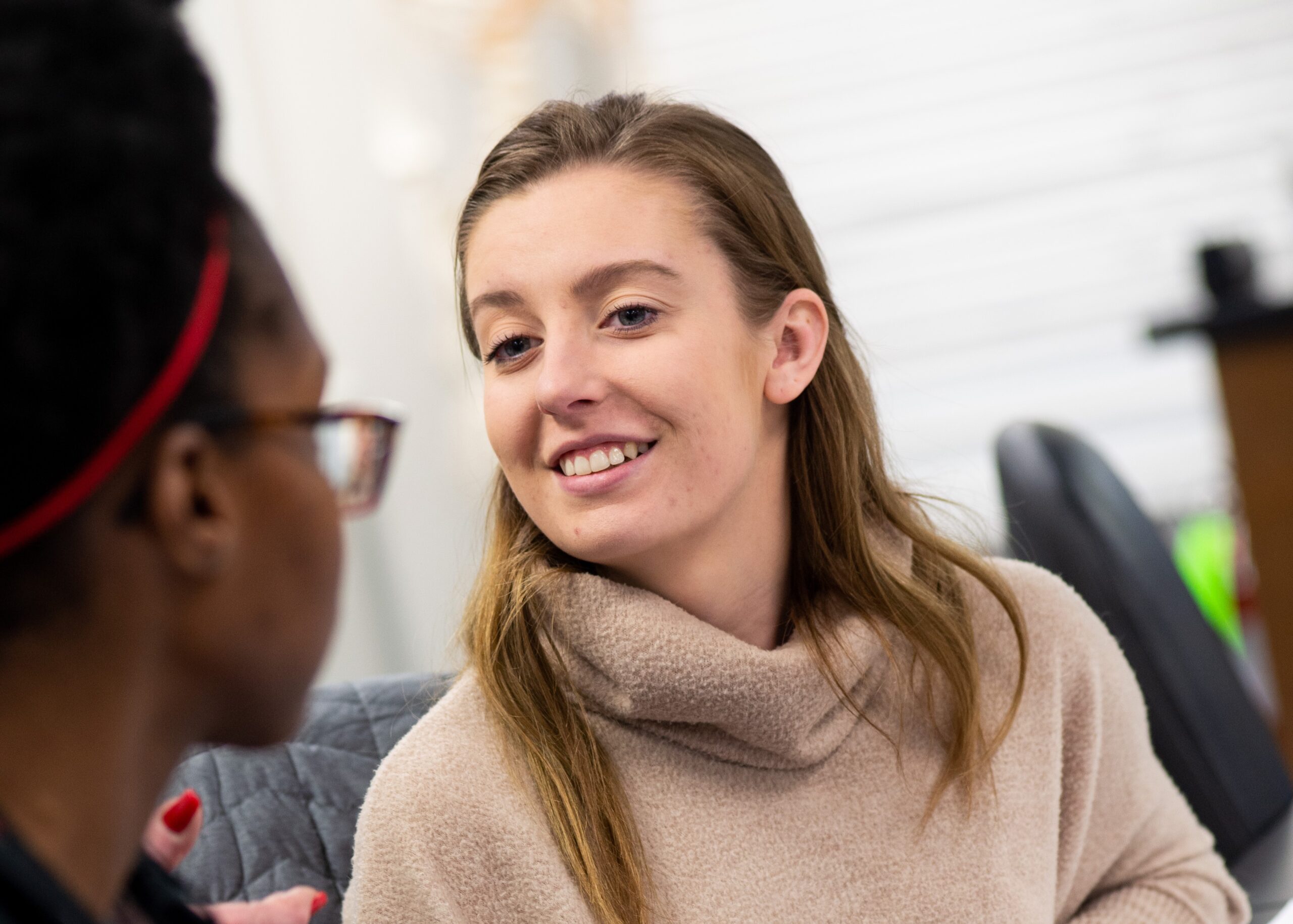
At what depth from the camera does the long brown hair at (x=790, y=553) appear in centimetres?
112

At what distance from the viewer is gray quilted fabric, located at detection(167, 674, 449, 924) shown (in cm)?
117

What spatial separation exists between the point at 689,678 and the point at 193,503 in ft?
1.93

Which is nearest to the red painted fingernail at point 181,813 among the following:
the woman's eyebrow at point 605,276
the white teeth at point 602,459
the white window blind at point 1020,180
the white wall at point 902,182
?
the white teeth at point 602,459

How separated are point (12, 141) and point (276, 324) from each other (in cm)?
15

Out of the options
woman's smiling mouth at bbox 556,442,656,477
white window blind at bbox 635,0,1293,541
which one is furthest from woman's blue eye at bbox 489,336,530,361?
white window blind at bbox 635,0,1293,541

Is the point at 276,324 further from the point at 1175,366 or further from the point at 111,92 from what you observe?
the point at 1175,366

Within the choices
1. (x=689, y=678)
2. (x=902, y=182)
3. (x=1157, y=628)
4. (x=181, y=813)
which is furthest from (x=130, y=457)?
(x=902, y=182)

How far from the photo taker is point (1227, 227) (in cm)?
313

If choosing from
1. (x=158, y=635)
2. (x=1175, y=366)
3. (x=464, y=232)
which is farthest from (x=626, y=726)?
(x=1175, y=366)

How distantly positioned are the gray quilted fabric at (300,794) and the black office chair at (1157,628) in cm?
69

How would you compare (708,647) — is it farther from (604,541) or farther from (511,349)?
(511,349)

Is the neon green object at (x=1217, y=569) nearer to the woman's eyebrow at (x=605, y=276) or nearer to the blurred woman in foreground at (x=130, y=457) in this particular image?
the woman's eyebrow at (x=605, y=276)

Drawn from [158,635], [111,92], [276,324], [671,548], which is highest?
[111,92]

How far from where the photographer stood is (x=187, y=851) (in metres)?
1.03
